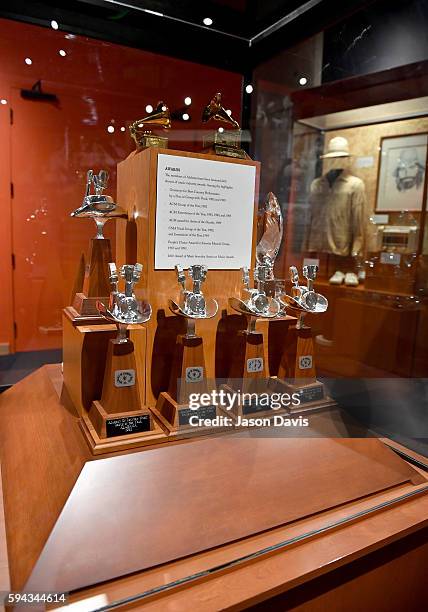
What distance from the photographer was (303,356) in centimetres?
145

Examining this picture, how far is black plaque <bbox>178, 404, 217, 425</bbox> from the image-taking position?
3.93ft

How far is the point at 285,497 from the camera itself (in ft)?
3.56

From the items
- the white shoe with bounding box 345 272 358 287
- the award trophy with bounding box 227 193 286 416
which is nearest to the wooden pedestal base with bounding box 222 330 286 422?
the award trophy with bounding box 227 193 286 416

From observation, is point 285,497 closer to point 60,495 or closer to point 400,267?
point 60,495

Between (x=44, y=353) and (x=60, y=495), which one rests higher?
(x=60, y=495)

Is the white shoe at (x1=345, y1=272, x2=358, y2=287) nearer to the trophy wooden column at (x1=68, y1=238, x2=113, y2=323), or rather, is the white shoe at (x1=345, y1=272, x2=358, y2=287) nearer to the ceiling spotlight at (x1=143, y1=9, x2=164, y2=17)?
the ceiling spotlight at (x1=143, y1=9, x2=164, y2=17)

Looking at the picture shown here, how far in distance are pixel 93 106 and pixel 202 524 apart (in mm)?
2552

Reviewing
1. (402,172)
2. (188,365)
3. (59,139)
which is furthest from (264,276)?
(402,172)

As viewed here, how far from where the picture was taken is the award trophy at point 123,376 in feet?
3.74

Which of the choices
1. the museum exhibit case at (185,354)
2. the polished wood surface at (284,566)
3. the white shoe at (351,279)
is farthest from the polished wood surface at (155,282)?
the white shoe at (351,279)

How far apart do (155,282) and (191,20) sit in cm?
178

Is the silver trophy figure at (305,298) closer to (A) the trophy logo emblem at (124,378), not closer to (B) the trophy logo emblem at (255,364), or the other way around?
(B) the trophy logo emblem at (255,364)

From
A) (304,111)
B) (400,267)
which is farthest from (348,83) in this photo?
(400,267)

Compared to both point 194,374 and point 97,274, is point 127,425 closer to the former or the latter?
point 194,374
